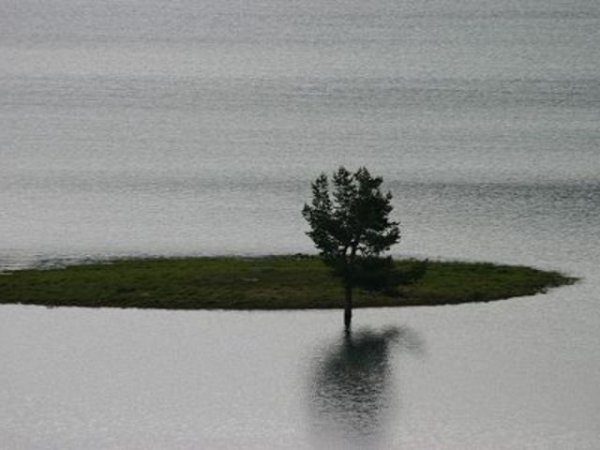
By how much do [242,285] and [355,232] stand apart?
10.7 meters

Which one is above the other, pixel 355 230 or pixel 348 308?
pixel 355 230

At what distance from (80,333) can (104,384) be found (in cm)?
951

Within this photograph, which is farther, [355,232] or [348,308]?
[348,308]

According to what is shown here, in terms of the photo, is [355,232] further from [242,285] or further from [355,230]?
[242,285]

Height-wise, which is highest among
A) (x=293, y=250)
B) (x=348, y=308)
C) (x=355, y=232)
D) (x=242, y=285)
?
(x=293, y=250)

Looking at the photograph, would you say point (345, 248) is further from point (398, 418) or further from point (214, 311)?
point (398, 418)

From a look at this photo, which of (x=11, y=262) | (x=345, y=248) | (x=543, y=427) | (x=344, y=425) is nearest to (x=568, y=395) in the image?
(x=543, y=427)

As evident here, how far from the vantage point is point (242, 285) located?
10912 centimetres

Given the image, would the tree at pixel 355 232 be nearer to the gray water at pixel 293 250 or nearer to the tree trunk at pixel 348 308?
the tree trunk at pixel 348 308

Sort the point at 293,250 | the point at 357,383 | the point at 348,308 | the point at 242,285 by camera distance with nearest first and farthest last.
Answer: the point at 357,383 → the point at 348,308 → the point at 242,285 → the point at 293,250

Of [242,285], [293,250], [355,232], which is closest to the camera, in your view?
[355,232]

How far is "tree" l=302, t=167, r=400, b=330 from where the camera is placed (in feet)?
331

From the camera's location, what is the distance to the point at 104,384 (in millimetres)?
91875

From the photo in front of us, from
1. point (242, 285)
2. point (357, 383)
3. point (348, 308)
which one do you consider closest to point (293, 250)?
point (242, 285)
